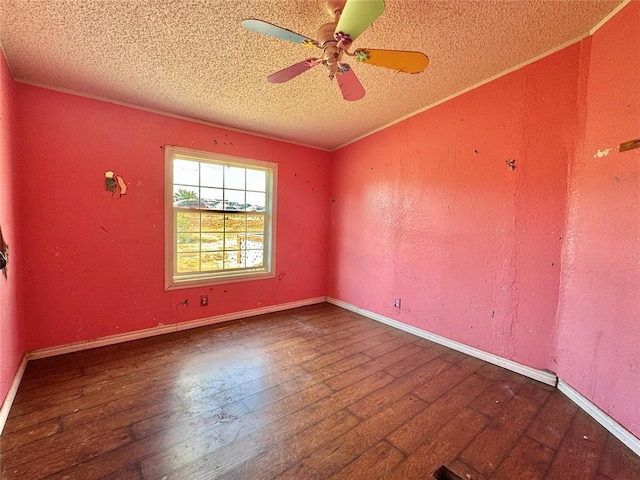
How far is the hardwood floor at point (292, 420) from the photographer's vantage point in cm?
132

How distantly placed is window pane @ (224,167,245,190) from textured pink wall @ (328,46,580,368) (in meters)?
1.63

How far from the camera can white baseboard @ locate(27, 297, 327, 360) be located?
7.77ft

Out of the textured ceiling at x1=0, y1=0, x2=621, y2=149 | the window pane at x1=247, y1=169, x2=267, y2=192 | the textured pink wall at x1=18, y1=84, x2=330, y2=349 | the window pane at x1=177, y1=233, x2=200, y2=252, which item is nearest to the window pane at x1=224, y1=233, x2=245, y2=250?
the window pane at x1=177, y1=233, x2=200, y2=252

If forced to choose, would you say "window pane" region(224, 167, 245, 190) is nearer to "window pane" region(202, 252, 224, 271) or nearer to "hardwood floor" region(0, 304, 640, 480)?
"window pane" region(202, 252, 224, 271)

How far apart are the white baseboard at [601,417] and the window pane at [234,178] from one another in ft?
11.8

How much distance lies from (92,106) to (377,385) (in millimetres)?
3456

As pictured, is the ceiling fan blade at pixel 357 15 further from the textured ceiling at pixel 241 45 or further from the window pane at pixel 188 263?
the window pane at pixel 188 263

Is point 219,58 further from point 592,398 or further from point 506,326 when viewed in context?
point 592,398

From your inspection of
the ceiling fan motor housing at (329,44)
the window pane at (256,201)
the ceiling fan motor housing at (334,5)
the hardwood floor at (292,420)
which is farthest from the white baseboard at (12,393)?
the ceiling fan motor housing at (334,5)

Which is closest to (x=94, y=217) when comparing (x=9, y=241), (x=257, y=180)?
(x=9, y=241)

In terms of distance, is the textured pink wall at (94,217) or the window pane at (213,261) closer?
the textured pink wall at (94,217)

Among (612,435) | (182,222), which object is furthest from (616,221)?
(182,222)

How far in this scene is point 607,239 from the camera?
167 cm

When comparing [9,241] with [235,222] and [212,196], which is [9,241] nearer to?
[212,196]
